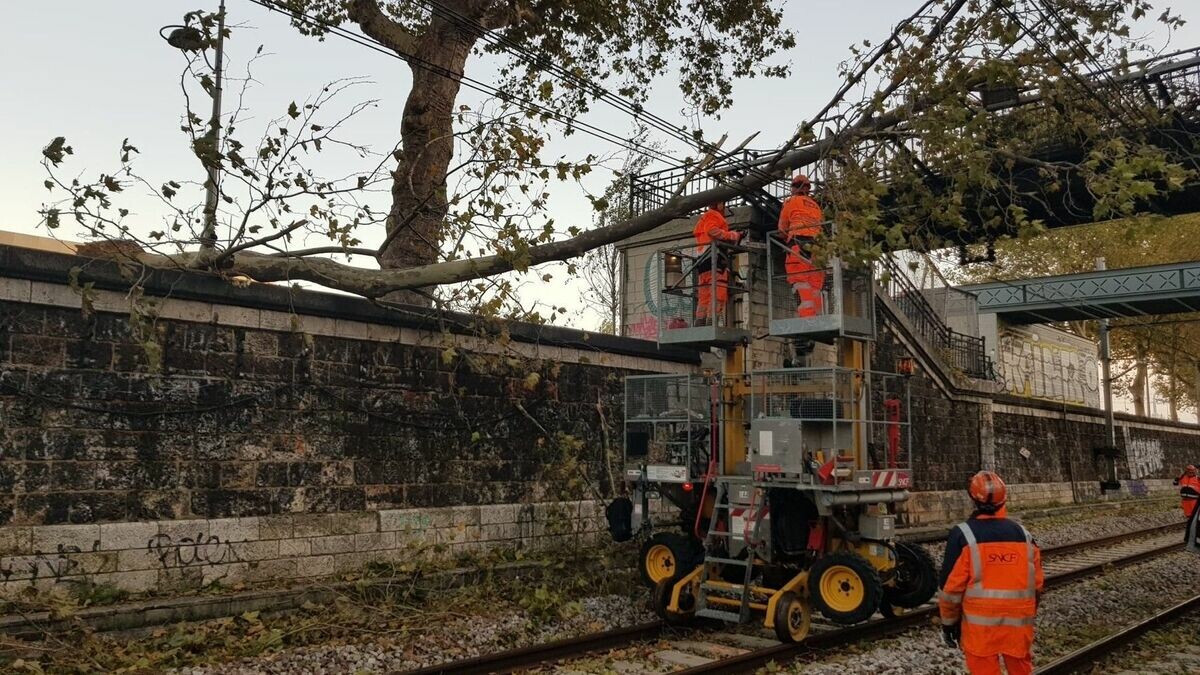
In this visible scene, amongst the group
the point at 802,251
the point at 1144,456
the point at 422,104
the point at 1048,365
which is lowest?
the point at 1144,456

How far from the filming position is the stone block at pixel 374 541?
9.82 m

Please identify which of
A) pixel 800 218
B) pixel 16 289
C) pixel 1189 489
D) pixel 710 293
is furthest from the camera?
pixel 1189 489

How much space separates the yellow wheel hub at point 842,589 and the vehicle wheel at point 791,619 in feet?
0.85

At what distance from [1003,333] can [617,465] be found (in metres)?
25.1

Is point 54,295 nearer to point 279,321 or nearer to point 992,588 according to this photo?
point 279,321

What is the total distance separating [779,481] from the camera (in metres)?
8.56

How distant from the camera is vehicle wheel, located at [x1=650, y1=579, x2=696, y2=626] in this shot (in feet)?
29.3

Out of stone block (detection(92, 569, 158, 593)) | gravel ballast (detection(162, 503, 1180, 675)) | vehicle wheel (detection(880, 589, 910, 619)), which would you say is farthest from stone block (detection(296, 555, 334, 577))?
vehicle wheel (detection(880, 589, 910, 619))

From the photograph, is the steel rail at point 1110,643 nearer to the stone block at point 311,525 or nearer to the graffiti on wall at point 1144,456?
the stone block at point 311,525

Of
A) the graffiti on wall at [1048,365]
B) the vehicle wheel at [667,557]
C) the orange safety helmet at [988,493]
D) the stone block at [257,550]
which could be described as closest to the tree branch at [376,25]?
the stone block at [257,550]

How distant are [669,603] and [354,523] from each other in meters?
3.60

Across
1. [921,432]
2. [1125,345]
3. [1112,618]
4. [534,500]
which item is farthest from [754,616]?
[1125,345]

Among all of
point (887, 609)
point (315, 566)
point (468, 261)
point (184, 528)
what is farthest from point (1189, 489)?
point (184, 528)

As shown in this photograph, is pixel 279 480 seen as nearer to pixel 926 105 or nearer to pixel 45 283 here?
pixel 45 283
